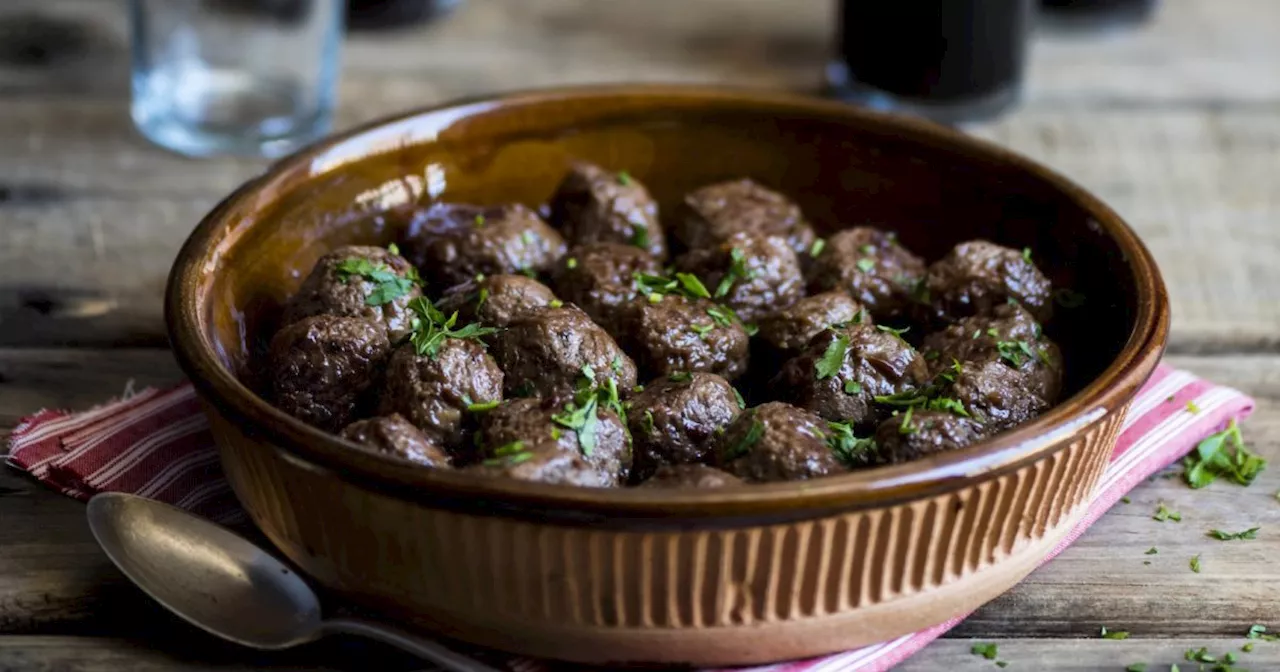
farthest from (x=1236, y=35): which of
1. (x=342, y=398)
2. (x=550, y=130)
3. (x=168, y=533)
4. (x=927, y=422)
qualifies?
(x=168, y=533)

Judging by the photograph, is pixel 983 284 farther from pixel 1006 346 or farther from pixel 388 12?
pixel 388 12

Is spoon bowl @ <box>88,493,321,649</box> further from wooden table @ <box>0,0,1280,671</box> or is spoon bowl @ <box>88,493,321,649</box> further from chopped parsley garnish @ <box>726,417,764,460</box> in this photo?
chopped parsley garnish @ <box>726,417,764,460</box>

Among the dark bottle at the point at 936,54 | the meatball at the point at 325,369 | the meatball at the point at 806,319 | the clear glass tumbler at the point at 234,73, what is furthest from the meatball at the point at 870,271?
the clear glass tumbler at the point at 234,73

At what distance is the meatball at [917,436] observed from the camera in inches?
78.6

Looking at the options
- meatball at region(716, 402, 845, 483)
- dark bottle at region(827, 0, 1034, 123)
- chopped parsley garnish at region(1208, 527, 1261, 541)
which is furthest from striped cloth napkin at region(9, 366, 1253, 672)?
dark bottle at region(827, 0, 1034, 123)

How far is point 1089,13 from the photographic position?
15.1 feet

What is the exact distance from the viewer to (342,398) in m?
2.20


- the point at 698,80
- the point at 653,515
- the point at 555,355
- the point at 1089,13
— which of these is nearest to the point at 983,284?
the point at 555,355

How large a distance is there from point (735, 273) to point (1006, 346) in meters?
0.47

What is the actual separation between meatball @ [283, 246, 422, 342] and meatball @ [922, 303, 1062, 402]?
0.84 metres

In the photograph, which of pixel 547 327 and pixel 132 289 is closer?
pixel 547 327

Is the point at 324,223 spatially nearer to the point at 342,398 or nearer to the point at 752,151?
the point at 342,398

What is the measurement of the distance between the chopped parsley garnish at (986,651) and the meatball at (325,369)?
94 centimetres

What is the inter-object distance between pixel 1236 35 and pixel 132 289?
11.1 feet
